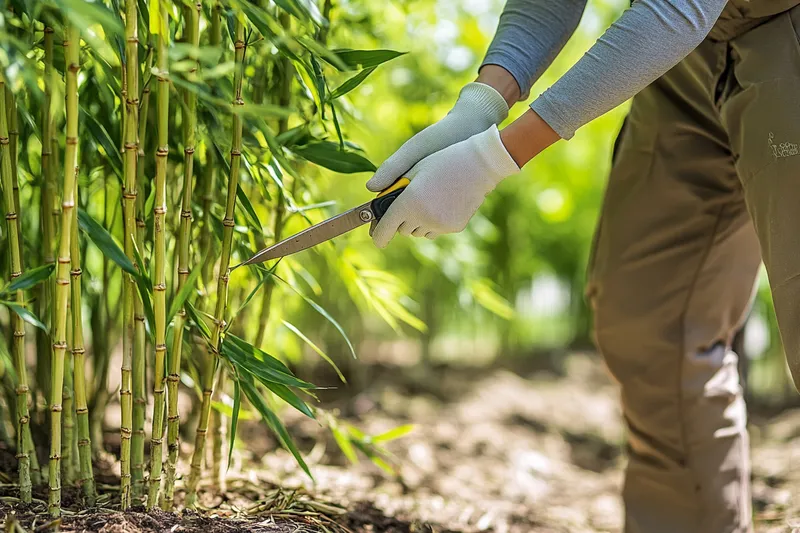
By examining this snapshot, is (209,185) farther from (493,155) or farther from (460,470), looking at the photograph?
(460,470)

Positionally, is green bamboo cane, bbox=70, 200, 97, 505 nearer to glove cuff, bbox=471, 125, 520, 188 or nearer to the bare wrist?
glove cuff, bbox=471, 125, 520, 188

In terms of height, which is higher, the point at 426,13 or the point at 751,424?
the point at 426,13

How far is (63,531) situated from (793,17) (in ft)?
3.48

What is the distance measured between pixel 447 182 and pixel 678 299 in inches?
19.8

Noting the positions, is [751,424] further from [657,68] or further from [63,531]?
[63,531]

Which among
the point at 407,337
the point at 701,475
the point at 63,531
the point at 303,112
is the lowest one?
the point at 63,531

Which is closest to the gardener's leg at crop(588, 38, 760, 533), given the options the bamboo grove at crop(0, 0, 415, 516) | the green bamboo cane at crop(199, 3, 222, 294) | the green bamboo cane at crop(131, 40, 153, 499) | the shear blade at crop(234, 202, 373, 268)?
the bamboo grove at crop(0, 0, 415, 516)

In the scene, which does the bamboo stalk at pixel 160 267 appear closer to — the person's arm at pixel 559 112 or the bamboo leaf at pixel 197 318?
the bamboo leaf at pixel 197 318

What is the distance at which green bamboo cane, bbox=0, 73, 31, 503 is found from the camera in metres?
0.88

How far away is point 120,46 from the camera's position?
34.5 inches

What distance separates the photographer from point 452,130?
104 centimetres

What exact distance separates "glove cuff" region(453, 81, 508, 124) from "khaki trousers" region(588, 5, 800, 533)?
0.29 metres

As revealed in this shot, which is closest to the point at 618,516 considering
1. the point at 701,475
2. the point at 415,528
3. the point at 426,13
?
the point at 701,475

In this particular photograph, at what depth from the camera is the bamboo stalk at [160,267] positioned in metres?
0.85
